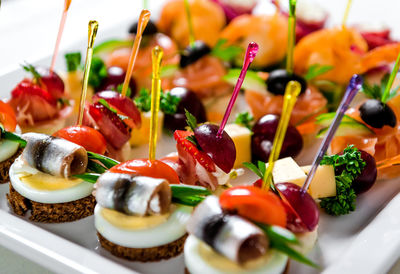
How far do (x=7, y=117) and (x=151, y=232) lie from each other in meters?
1.11

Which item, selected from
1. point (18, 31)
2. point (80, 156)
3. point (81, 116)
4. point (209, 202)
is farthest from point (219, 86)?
point (18, 31)

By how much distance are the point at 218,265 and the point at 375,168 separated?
1090 millimetres

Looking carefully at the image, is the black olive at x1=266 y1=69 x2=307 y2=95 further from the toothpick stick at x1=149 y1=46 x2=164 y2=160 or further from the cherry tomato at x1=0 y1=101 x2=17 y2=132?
the cherry tomato at x1=0 y1=101 x2=17 y2=132

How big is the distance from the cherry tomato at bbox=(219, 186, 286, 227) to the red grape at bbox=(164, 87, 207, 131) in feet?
4.27

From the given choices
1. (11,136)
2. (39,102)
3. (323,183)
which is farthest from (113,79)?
(323,183)

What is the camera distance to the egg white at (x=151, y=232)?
2.19m

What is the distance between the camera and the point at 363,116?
9.57ft

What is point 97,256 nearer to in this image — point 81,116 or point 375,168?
point 81,116

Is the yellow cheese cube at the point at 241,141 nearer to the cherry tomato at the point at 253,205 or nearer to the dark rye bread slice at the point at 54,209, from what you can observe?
the dark rye bread slice at the point at 54,209

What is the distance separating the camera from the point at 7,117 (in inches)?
112

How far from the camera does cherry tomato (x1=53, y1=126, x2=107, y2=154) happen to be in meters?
2.57

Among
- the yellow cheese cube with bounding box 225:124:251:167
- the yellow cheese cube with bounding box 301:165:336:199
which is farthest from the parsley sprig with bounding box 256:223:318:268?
the yellow cheese cube with bounding box 225:124:251:167

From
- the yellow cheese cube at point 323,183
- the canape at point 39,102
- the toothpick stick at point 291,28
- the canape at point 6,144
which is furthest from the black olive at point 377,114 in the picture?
the canape at point 6,144

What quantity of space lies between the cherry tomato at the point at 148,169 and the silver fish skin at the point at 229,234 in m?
0.33
